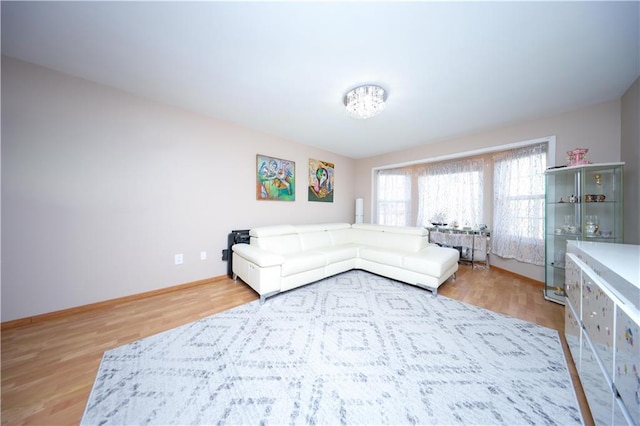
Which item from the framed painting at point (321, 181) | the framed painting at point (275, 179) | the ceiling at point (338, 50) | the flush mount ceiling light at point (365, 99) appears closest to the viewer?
the ceiling at point (338, 50)

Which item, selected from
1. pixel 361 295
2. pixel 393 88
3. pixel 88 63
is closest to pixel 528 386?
pixel 361 295

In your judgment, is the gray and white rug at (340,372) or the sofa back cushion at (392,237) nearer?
the gray and white rug at (340,372)

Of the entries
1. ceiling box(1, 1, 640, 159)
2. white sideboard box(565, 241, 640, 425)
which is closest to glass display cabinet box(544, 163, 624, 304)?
ceiling box(1, 1, 640, 159)

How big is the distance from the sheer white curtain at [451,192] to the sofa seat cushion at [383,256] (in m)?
1.97

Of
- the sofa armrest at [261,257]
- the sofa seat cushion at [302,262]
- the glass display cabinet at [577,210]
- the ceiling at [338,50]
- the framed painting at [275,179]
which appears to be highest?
the ceiling at [338,50]

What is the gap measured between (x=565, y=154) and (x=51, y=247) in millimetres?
5890

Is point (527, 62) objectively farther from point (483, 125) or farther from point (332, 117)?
point (332, 117)

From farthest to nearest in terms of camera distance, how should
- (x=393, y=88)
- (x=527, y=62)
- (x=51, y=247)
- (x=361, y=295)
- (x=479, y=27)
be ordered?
(x=361, y=295) < (x=393, y=88) < (x=51, y=247) < (x=527, y=62) < (x=479, y=27)

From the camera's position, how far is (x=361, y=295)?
2.49 meters

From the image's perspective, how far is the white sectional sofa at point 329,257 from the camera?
2451 mm

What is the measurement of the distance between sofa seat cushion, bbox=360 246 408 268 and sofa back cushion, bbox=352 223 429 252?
9.5 inches

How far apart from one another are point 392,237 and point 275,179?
7.37 feet

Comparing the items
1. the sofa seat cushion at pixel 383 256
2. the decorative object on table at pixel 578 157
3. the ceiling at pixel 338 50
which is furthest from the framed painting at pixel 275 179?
the decorative object on table at pixel 578 157

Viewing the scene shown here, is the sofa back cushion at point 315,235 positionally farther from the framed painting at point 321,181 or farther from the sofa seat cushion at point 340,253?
the framed painting at point 321,181
